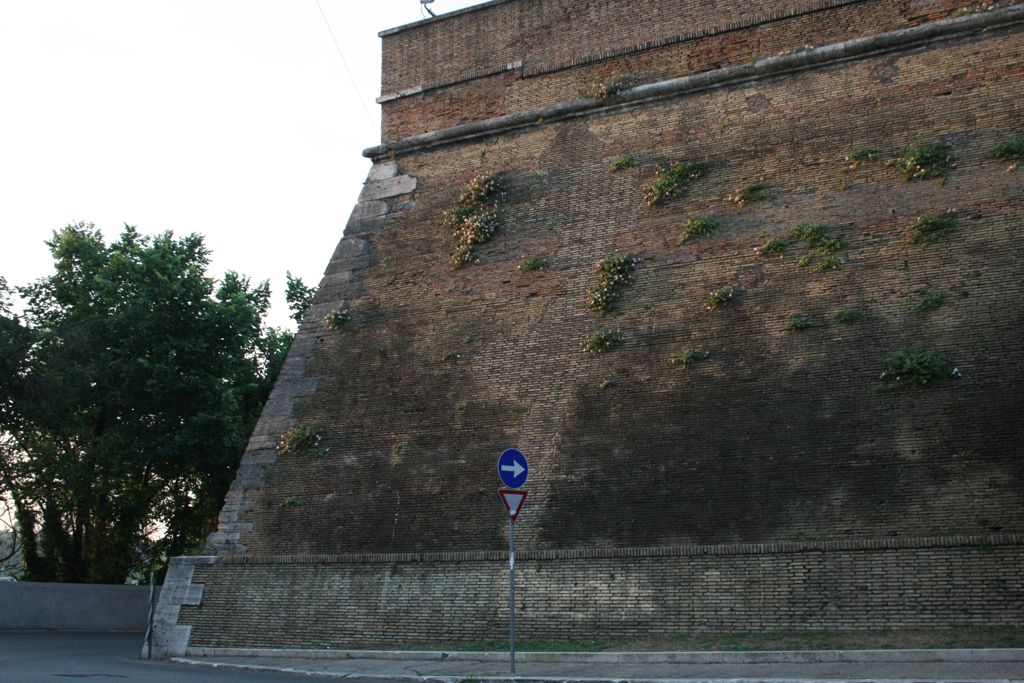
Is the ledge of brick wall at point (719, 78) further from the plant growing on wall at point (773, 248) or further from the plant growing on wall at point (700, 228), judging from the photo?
the plant growing on wall at point (773, 248)

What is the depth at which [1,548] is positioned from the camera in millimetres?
30109

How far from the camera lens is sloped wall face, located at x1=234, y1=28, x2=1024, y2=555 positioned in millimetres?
12086

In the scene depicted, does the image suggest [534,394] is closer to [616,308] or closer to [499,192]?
[616,308]

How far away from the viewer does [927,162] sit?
539 inches

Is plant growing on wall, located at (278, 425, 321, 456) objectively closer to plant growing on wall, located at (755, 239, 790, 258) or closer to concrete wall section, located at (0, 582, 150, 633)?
plant growing on wall, located at (755, 239, 790, 258)

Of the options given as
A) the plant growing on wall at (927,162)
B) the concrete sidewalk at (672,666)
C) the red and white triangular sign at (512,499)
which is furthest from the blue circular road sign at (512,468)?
the plant growing on wall at (927,162)

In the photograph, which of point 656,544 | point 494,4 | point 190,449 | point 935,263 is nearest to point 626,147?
point 494,4

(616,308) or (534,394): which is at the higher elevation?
(616,308)

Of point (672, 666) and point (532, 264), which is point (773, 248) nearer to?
point (532, 264)

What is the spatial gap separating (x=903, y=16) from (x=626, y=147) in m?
4.53

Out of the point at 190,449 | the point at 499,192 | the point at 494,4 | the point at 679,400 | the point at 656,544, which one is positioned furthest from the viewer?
the point at 190,449

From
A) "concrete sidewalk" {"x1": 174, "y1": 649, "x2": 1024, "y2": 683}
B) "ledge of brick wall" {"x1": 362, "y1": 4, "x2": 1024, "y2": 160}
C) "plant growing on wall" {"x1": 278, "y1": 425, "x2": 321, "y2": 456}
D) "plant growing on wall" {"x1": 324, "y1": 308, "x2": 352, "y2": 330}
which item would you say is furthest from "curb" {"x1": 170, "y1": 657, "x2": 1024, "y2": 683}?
"ledge of brick wall" {"x1": 362, "y1": 4, "x2": 1024, "y2": 160}

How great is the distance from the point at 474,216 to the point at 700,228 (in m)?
3.95

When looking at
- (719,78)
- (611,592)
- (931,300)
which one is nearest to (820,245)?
(931,300)
